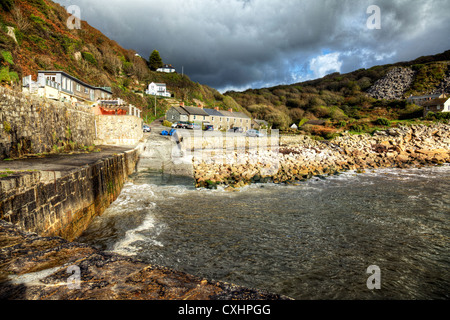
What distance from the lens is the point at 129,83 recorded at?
2768 inches

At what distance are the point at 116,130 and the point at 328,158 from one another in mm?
24539

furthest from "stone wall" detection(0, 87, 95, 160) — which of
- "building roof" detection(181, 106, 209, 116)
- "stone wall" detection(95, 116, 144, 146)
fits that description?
"building roof" detection(181, 106, 209, 116)

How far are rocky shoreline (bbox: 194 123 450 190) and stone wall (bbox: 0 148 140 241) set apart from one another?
322 inches

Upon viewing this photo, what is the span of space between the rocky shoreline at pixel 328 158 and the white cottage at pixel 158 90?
51.1 metres

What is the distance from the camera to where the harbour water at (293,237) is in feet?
21.2

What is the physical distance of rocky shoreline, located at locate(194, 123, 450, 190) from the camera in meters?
20.2

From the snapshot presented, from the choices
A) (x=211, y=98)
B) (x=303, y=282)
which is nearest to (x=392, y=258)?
(x=303, y=282)

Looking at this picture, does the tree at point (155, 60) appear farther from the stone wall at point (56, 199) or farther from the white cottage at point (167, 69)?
the stone wall at point (56, 199)

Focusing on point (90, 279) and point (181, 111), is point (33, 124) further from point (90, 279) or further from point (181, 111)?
point (181, 111)

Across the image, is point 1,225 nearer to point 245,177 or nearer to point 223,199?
point 223,199

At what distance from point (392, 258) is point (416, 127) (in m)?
41.5

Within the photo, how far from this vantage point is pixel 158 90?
3031 inches

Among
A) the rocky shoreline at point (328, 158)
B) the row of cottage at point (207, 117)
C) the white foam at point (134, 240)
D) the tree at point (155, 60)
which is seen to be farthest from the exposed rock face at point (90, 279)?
the tree at point (155, 60)

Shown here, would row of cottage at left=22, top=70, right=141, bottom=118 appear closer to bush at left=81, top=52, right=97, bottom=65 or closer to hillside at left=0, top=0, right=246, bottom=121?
hillside at left=0, top=0, right=246, bottom=121
